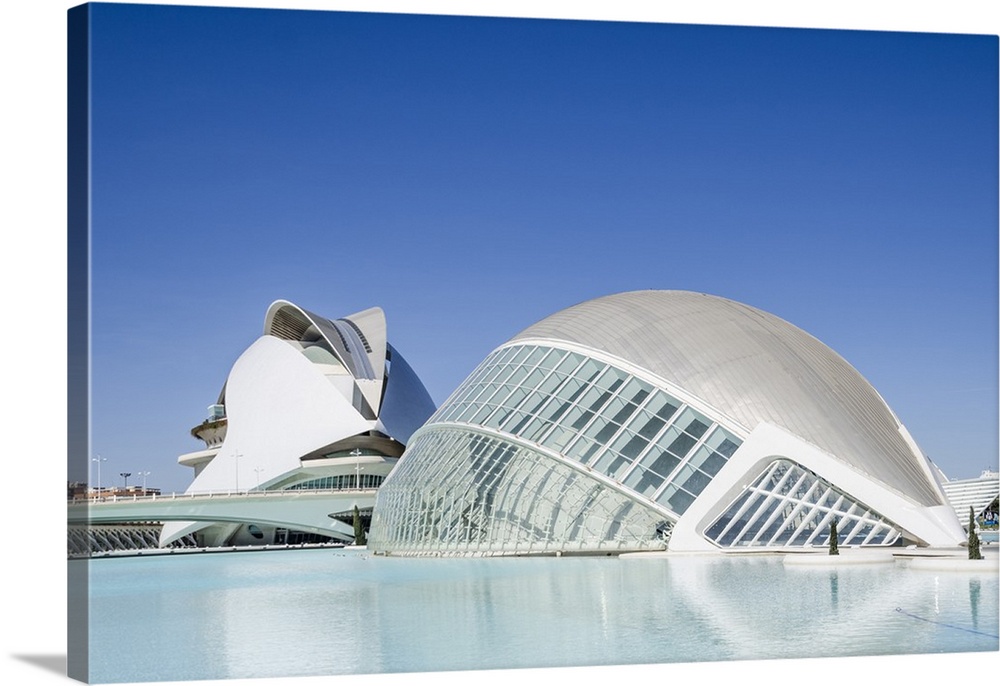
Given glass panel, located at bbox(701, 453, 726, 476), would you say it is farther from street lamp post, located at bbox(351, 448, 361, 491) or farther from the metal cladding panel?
the metal cladding panel

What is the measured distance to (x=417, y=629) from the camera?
1277cm

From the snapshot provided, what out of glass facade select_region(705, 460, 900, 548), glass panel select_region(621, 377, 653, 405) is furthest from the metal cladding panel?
glass facade select_region(705, 460, 900, 548)

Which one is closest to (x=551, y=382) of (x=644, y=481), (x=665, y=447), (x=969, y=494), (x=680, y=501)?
(x=665, y=447)

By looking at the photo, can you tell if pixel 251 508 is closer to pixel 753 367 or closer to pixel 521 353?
pixel 521 353

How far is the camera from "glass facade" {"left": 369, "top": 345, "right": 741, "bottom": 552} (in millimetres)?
21641

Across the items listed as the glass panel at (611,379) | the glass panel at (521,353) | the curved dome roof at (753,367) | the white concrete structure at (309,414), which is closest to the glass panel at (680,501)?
the curved dome roof at (753,367)

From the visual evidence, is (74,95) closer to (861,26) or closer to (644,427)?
(861,26)

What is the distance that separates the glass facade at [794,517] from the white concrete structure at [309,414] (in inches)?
1744

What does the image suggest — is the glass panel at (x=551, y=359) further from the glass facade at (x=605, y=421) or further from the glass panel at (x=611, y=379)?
the glass panel at (x=611, y=379)

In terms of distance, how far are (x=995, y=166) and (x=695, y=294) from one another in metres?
11.9

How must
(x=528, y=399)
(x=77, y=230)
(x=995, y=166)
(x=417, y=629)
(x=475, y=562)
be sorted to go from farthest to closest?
1. (x=528, y=399)
2. (x=475, y=562)
3. (x=995, y=166)
4. (x=417, y=629)
5. (x=77, y=230)

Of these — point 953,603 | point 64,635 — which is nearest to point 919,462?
point 953,603

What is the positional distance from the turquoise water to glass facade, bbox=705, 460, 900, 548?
2048 mm

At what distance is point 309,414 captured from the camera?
64688 millimetres
